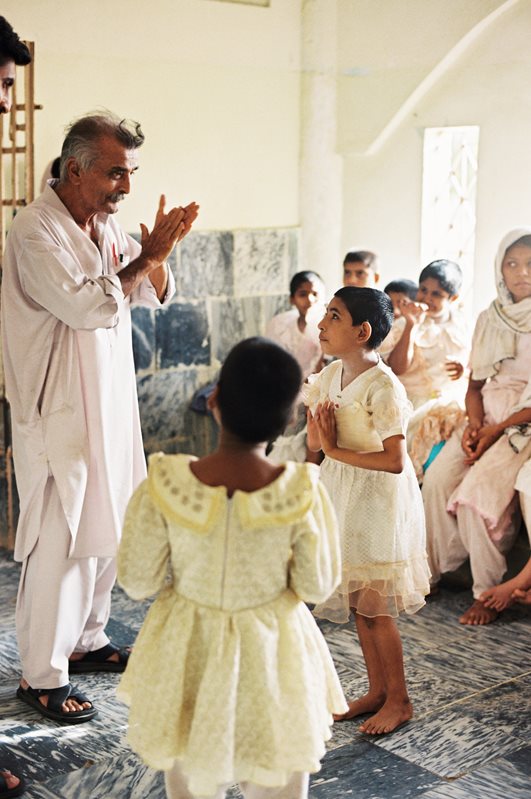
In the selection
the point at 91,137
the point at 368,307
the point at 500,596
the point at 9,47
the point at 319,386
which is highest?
the point at 9,47

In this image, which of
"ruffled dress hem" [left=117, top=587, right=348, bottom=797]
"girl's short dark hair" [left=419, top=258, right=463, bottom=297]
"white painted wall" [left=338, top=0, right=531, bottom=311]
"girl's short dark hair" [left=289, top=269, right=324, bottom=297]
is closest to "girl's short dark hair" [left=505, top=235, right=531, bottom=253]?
"girl's short dark hair" [left=419, top=258, right=463, bottom=297]

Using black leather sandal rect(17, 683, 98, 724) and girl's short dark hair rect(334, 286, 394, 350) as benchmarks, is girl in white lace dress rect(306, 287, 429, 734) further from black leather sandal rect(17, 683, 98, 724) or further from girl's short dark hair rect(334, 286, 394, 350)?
black leather sandal rect(17, 683, 98, 724)

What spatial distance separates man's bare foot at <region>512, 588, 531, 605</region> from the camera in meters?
4.57

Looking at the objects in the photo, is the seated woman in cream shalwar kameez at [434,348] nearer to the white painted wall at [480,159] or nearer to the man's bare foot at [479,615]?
the white painted wall at [480,159]

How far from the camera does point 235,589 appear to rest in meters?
2.40

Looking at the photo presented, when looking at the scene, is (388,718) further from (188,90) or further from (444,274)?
(188,90)

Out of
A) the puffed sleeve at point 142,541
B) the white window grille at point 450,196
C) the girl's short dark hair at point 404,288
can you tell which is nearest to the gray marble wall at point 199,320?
the white window grille at point 450,196

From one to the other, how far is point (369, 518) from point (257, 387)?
1221 mm

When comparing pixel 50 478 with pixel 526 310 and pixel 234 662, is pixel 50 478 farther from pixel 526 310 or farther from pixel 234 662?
pixel 526 310

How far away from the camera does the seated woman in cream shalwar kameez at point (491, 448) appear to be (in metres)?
4.83

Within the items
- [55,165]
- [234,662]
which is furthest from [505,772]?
[55,165]

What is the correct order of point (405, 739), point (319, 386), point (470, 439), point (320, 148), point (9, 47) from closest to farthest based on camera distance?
point (9, 47)
point (405, 739)
point (319, 386)
point (470, 439)
point (320, 148)

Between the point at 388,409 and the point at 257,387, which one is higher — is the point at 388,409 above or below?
below

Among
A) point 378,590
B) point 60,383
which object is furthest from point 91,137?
point 378,590
